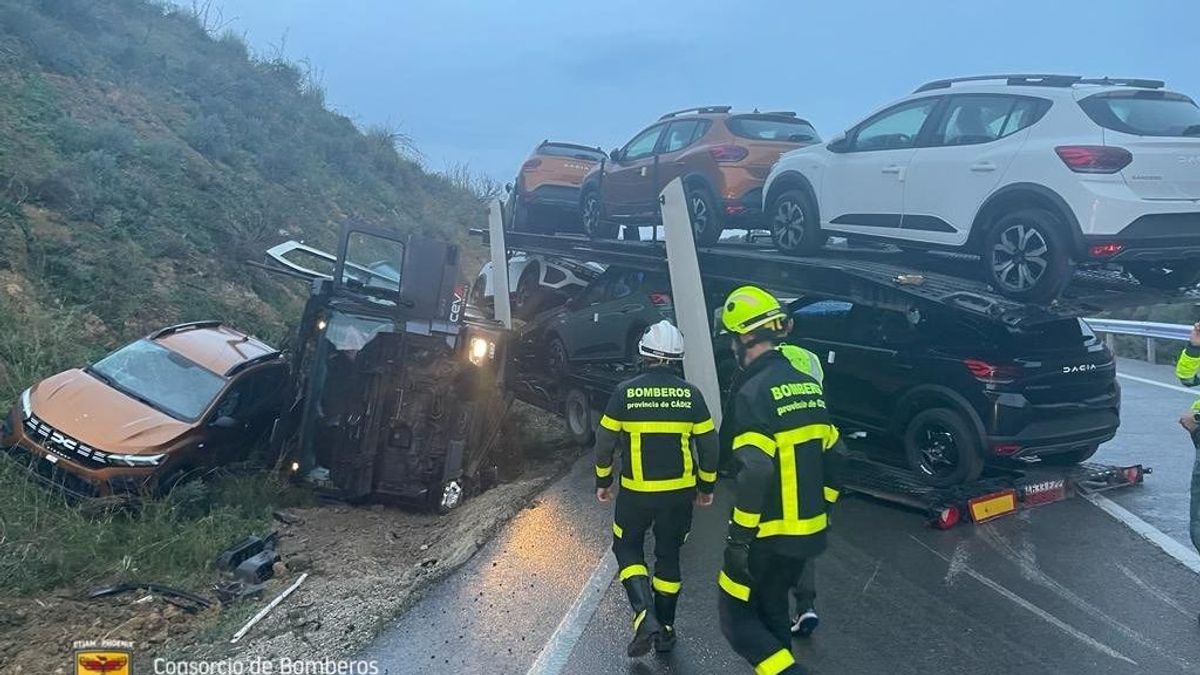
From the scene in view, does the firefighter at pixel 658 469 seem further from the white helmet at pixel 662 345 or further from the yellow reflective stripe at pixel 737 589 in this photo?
the yellow reflective stripe at pixel 737 589

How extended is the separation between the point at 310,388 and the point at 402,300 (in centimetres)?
116

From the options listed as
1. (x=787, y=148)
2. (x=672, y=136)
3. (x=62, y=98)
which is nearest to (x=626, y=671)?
(x=787, y=148)

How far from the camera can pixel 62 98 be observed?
50.1 feet

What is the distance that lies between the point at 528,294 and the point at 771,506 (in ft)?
30.3

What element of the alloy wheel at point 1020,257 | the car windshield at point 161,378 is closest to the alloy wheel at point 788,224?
the alloy wheel at point 1020,257

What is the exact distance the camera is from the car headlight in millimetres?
7008

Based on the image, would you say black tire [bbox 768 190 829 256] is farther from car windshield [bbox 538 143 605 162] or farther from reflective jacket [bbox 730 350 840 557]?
car windshield [bbox 538 143 605 162]

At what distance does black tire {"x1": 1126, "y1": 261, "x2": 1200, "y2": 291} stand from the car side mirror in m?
7.68

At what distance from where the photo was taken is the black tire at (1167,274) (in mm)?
6785

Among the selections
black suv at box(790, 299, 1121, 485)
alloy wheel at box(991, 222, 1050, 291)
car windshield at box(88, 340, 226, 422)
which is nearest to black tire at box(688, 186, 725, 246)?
black suv at box(790, 299, 1121, 485)

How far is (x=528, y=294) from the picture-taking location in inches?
505

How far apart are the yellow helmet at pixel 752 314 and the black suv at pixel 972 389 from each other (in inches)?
131

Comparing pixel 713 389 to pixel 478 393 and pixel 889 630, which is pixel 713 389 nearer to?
pixel 478 393

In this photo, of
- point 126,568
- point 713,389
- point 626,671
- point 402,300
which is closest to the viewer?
point 626,671
